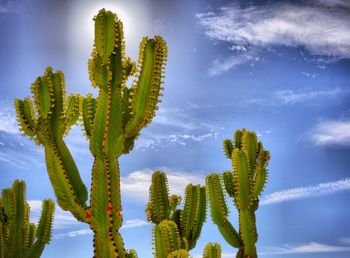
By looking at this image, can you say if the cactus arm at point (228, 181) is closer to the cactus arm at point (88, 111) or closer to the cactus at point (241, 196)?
the cactus at point (241, 196)

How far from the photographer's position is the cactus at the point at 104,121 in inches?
208

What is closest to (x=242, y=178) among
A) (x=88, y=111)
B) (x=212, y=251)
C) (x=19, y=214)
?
(x=212, y=251)

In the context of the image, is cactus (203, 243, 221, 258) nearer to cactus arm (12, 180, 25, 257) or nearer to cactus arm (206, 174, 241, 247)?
cactus arm (206, 174, 241, 247)

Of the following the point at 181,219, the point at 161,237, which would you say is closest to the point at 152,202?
the point at 181,219

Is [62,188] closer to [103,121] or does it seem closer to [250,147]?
[103,121]

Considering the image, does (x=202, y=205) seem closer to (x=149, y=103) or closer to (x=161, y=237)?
(x=161, y=237)

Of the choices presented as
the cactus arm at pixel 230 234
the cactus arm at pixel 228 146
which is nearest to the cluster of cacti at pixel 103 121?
the cactus arm at pixel 230 234

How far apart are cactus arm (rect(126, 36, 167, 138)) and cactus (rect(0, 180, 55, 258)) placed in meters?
4.44

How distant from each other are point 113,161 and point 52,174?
0.79 m

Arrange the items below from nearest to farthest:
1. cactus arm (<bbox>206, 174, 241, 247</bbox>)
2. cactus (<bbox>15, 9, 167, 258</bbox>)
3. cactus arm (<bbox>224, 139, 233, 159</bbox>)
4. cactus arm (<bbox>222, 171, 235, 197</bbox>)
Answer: cactus (<bbox>15, 9, 167, 258</bbox>), cactus arm (<bbox>206, 174, 241, 247</bbox>), cactus arm (<bbox>222, 171, 235, 197</bbox>), cactus arm (<bbox>224, 139, 233, 159</bbox>)

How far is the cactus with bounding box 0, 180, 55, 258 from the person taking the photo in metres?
9.23

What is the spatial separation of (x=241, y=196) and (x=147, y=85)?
13.7ft

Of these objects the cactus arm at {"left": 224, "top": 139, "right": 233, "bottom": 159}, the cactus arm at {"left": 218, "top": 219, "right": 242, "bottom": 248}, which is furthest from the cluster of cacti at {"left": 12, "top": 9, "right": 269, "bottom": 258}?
the cactus arm at {"left": 224, "top": 139, "right": 233, "bottom": 159}

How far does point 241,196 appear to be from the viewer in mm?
8859
